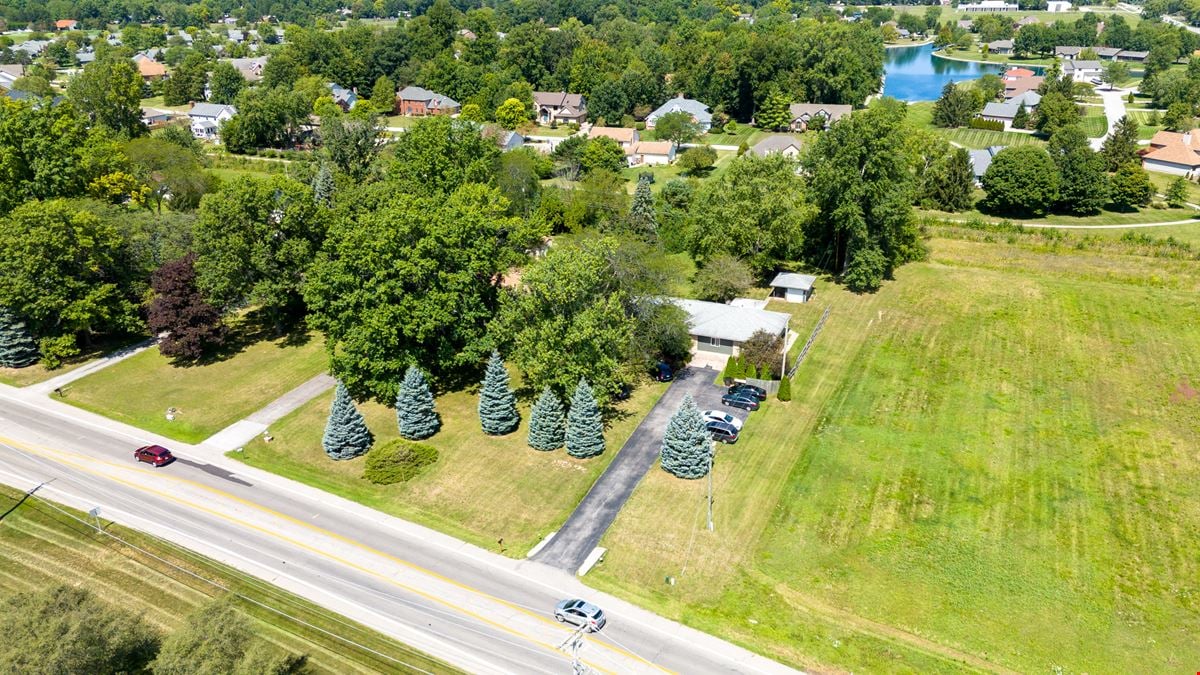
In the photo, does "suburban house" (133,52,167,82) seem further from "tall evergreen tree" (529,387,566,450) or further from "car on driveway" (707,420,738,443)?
"car on driveway" (707,420,738,443)

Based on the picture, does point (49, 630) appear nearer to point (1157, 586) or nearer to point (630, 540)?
point (630, 540)

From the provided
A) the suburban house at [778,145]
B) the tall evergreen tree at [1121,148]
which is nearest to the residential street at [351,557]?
the suburban house at [778,145]

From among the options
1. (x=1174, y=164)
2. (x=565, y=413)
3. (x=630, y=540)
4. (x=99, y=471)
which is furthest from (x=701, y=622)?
(x=1174, y=164)

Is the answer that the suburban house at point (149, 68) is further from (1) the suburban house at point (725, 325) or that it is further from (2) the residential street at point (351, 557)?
(1) the suburban house at point (725, 325)

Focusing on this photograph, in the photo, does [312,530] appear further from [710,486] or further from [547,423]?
[710,486]

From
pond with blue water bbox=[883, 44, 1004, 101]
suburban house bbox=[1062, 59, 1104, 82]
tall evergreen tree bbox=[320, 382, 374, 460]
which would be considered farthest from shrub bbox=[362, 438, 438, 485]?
suburban house bbox=[1062, 59, 1104, 82]

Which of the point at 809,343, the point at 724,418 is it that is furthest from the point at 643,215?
the point at 724,418
